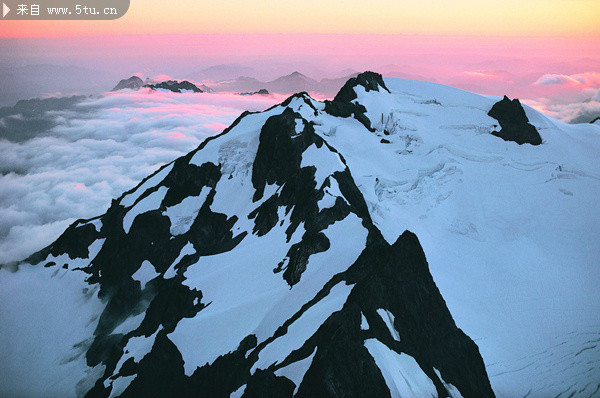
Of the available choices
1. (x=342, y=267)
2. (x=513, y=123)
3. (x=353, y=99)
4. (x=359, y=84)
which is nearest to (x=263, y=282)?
(x=342, y=267)

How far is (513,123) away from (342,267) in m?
58.0

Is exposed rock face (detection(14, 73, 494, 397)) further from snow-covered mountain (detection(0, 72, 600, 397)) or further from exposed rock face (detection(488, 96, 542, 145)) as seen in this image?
exposed rock face (detection(488, 96, 542, 145))

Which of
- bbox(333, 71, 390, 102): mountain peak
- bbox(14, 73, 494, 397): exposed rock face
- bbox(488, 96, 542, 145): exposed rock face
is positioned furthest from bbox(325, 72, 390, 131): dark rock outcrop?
A: bbox(488, 96, 542, 145): exposed rock face

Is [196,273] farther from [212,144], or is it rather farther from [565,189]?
[565,189]

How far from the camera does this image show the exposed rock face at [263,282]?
3912 cm

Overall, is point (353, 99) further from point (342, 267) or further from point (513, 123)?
point (342, 267)

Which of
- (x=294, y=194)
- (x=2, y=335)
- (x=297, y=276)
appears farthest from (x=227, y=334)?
(x=2, y=335)

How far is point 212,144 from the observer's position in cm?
8425

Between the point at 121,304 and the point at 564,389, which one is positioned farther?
the point at 121,304

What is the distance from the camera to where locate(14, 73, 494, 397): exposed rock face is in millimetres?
39125

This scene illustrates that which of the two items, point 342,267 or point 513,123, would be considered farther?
point 513,123

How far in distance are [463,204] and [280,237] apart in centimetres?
3171

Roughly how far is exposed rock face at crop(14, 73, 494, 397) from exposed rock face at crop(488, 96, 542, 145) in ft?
90.9

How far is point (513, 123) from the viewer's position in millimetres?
90250
